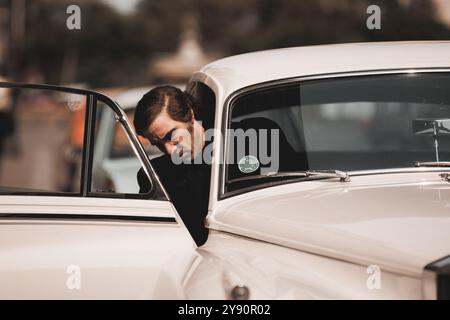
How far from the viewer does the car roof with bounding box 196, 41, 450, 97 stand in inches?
151

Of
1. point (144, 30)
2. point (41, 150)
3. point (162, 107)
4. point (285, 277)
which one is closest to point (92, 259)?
point (285, 277)

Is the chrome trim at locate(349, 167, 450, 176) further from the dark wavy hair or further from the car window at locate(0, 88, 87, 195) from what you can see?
the car window at locate(0, 88, 87, 195)

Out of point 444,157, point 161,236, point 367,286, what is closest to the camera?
point 367,286

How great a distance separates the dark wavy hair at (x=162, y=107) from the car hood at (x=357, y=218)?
51cm

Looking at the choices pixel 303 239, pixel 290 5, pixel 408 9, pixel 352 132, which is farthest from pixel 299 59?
pixel 290 5

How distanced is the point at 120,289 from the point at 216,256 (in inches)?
15.6

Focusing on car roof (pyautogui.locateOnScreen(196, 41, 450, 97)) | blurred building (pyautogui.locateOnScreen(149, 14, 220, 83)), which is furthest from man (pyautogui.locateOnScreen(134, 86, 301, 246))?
blurred building (pyautogui.locateOnScreen(149, 14, 220, 83))

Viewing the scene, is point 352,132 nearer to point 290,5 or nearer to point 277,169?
point 277,169

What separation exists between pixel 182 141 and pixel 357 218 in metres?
1.02

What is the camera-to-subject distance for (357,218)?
3168 mm

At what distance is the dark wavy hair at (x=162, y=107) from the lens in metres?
3.85

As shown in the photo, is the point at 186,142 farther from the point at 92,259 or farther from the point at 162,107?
the point at 92,259
